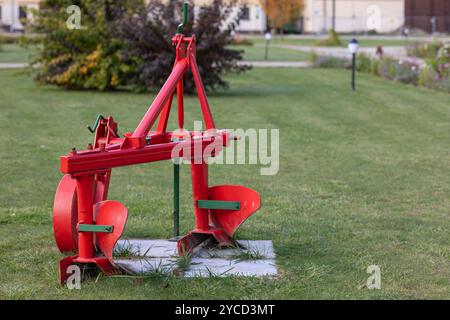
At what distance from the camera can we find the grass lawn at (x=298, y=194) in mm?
5582

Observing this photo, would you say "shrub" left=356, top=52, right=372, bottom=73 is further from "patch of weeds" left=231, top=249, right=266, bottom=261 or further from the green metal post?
"patch of weeds" left=231, top=249, right=266, bottom=261

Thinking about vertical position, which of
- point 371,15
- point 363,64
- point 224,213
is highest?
point 371,15

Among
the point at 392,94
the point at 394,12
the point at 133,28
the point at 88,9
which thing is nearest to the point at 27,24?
the point at 88,9

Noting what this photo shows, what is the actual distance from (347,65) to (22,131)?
45.1 feet

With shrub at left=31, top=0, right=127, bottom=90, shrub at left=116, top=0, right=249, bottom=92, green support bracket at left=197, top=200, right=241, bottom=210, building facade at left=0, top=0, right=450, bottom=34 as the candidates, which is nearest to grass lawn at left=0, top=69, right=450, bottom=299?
green support bracket at left=197, top=200, right=241, bottom=210

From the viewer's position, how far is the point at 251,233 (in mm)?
6988

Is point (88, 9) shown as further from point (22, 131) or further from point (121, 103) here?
point (22, 131)

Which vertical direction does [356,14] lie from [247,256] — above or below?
above

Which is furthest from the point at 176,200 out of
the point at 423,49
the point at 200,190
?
the point at 423,49

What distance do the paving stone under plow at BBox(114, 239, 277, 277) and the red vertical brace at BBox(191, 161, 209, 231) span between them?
19cm

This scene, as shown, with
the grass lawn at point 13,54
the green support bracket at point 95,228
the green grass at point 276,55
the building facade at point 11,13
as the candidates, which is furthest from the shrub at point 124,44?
the building facade at point 11,13

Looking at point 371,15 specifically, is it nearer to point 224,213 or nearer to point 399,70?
point 399,70

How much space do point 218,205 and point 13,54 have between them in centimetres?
2448

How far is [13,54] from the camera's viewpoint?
96.6 feet
